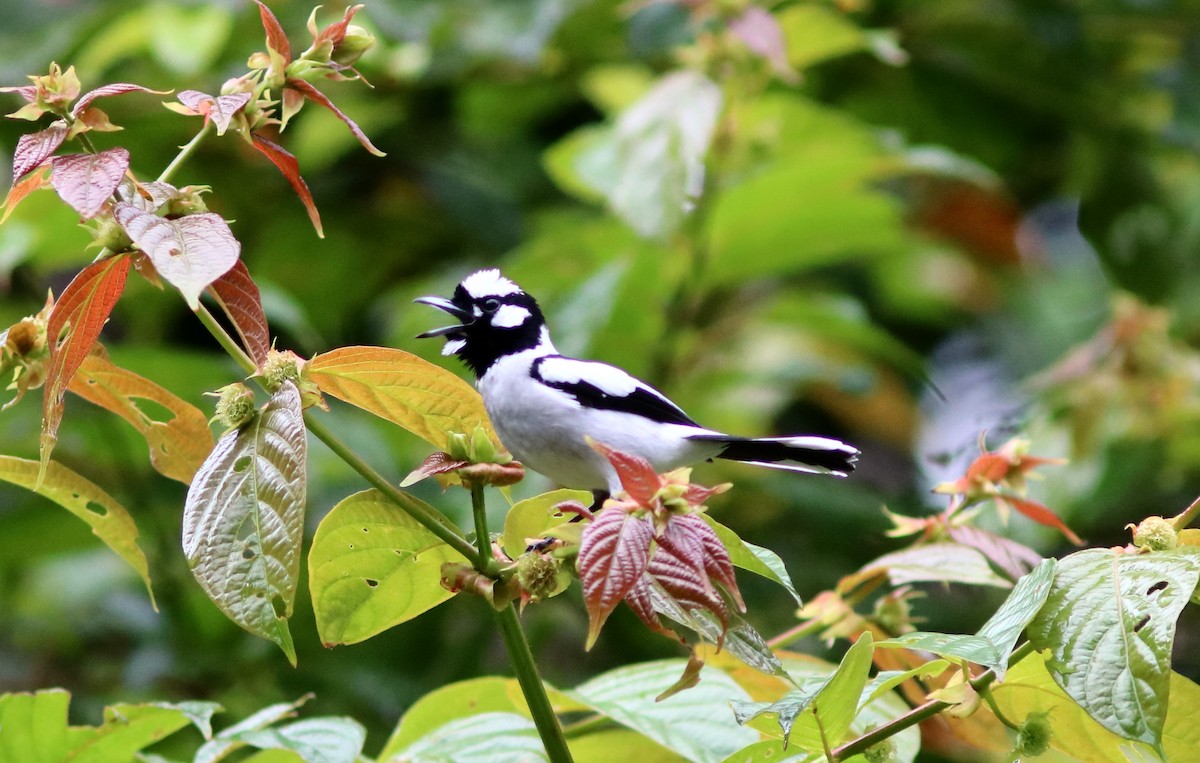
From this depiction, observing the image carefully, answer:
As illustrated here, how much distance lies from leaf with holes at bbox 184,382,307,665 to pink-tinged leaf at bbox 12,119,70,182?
0.30m

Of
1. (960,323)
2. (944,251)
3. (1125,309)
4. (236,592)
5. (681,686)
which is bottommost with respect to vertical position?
(960,323)

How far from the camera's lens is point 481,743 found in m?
1.47

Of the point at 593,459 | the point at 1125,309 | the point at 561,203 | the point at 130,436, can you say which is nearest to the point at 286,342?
the point at 130,436

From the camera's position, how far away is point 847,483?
3.56 meters

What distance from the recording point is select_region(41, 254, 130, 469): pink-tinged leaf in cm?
111

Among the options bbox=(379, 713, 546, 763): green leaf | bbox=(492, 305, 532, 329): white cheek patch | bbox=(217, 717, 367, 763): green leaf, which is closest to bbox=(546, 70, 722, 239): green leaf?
bbox=(492, 305, 532, 329): white cheek patch

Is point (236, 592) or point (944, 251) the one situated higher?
point (236, 592)

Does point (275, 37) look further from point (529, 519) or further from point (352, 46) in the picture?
point (529, 519)

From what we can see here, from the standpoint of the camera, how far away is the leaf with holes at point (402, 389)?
119cm

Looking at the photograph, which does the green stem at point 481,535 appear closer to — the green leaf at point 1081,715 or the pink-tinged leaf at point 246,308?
the pink-tinged leaf at point 246,308

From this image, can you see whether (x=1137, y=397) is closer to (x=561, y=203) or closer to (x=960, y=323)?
(x=960, y=323)

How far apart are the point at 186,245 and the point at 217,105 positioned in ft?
0.50

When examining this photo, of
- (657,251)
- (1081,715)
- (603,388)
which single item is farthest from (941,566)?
(657,251)

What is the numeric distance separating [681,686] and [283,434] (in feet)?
1.47
